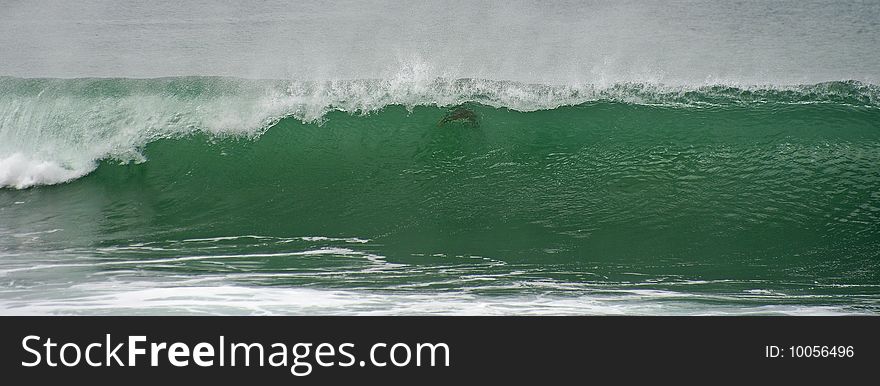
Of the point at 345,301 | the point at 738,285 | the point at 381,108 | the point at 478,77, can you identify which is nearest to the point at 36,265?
the point at 345,301

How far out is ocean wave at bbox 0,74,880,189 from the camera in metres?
6.57

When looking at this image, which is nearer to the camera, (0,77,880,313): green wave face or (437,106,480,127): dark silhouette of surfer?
(0,77,880,313): green wave face

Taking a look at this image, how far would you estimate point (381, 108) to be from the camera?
6695 mm

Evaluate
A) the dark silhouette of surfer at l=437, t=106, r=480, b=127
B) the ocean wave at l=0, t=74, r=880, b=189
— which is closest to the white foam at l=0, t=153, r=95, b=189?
the ocean wave at l=0, t=74, r=880, b=189

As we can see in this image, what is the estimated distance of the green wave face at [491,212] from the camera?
16.0ft

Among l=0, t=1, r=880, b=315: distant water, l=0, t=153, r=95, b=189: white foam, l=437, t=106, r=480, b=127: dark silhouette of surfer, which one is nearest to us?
l=0, t=1, r=880, b=315: distant water

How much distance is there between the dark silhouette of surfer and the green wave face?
1.6 inches

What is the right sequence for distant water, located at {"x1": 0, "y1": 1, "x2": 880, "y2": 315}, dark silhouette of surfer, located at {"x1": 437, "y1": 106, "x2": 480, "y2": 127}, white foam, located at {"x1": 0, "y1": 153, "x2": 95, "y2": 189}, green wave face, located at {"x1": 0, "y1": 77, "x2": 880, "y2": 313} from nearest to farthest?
green wave face, located at {"x1": 0, "y1": 77, "x2": 880, "y2": 313} < distant water, located at {"x1": 0, "y1": 1, "x2": 880, "y2": 315} < dark silhouette of surfer, located at {"x1": 437, "y1": 106, "x2": 480, "y2": 127} < white foam, located at {"x1": 0, "y1": 153, "x2": 95, "y2": 189}

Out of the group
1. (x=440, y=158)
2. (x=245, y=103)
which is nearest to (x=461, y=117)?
(x=440, y=158)

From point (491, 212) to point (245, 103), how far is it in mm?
2673

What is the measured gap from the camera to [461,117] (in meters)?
6.53

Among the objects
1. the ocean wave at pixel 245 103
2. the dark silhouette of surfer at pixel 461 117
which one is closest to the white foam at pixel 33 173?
the ocean wave at pixel 245 103

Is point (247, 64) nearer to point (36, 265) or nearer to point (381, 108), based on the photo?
point (381, 108)

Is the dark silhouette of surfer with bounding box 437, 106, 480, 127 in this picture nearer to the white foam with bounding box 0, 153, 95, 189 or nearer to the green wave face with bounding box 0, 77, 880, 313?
the green wave face with bounding box 0, 77, 880, 313
